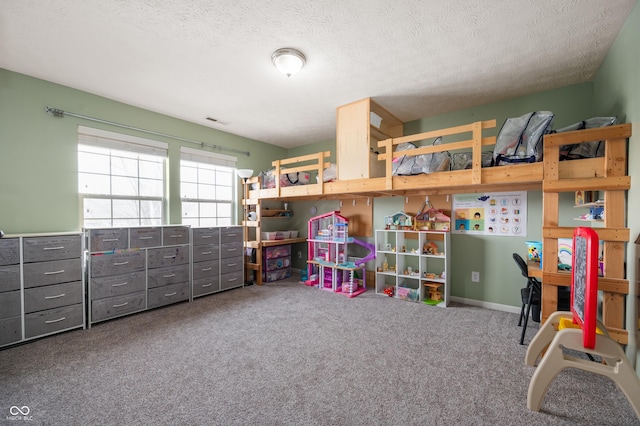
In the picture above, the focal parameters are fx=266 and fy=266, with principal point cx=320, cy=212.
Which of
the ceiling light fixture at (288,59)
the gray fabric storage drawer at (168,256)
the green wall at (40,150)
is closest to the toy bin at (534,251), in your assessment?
the ceiling light fixture at (288,59)

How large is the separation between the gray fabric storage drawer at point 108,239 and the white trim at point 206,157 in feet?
4.97

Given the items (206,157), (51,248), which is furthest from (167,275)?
(206,157)

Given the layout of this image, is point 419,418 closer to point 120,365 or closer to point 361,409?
point 361,409

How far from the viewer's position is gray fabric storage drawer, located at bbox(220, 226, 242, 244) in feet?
13.8

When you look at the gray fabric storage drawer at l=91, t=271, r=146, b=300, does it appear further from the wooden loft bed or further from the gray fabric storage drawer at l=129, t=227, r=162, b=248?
the wooden loft bed

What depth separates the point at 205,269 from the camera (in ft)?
13.0

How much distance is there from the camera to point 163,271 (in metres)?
3.50

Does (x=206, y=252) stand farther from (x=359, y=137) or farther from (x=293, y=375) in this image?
(x=359, y=137)

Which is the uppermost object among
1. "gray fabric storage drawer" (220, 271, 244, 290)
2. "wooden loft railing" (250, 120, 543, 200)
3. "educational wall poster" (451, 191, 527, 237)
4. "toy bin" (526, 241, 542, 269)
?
"wooden loft railing" (250, 120, 543, 200)

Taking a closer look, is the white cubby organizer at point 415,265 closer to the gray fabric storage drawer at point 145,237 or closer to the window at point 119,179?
the gray fabric storage drawer at point 145,237

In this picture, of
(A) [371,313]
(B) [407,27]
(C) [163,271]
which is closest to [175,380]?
(C) [163,271]

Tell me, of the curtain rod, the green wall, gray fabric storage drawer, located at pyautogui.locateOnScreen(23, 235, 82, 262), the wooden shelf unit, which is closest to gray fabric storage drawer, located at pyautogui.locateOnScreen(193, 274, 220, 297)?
gray fabric storage drawer, located at pyautogui.locateOnScreen(23, 235, 82, 262)

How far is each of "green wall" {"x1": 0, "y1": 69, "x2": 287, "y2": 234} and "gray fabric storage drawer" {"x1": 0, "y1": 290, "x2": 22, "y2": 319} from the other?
0.74 meters

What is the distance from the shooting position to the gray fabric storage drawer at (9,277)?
2.38m
